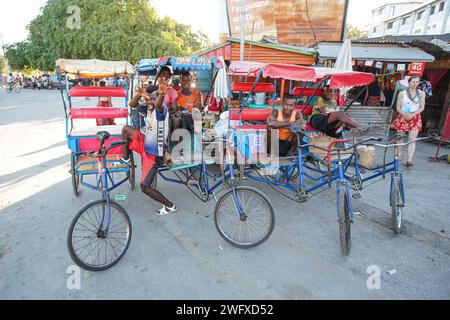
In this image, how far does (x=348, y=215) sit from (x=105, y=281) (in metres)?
2.67

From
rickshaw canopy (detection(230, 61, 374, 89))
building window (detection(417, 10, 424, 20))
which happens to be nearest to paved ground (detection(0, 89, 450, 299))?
rickshaw canopy (detection(230, 61, 374, 89))

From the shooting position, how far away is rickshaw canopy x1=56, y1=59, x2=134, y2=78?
15.4ft

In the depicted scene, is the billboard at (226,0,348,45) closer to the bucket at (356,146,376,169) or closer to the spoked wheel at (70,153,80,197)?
the bucket at (356,146,376,169)

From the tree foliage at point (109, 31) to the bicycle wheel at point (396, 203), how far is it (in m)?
20.2

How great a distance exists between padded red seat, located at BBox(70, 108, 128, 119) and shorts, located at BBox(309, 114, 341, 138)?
11.4ft

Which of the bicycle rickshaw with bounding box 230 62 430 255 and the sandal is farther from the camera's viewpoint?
the sandal

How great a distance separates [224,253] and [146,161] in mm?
1603

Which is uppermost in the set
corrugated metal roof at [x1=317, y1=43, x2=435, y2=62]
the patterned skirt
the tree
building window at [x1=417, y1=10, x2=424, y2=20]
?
building window at [x1=417, y1=10, x2=424, y2=20]

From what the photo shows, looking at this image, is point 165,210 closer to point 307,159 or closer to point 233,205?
point 233,205

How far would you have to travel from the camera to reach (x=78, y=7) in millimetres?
20734

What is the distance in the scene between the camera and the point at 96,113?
5.15 metres

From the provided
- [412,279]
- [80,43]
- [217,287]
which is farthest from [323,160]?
[80,43]

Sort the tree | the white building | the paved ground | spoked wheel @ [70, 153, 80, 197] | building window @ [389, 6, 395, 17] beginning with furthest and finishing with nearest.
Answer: building window @ [389, 6, 395, 17], the tree, the white building, spoked wheel @ [70, 153, 80, 197], the paved ground

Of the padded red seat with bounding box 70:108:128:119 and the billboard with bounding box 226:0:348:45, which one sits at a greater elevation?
the billboard with bounding box 226:0:348:45
